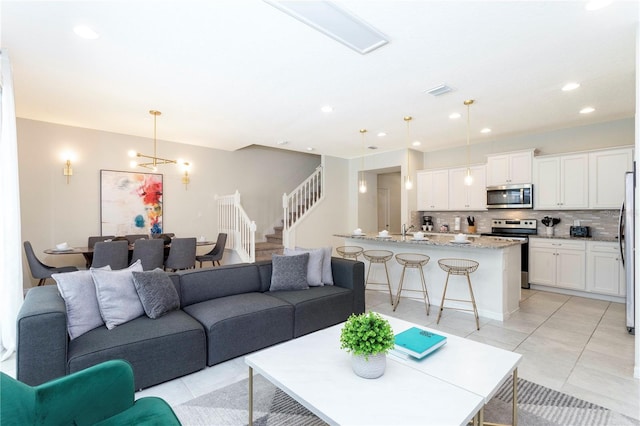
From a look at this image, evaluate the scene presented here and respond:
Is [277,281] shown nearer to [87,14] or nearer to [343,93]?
[343,93]

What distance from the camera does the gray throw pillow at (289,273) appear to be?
359 centimetres

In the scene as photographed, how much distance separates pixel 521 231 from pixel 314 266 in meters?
4.26

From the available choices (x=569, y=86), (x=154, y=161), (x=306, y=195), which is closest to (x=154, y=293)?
(x=154, y=161)

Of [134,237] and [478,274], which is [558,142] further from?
[134,237]

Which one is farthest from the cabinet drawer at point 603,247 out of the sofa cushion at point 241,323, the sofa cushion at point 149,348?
the sofa cushion at point 149,348

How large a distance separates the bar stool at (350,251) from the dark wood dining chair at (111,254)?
3171mm

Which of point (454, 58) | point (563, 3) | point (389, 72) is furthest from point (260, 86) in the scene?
point (563, 3)

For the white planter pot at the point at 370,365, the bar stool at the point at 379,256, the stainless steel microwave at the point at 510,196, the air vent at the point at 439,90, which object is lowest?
the white planter pot at the point at 370,365

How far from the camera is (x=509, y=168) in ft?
18.8

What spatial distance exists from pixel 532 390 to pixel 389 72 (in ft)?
10.00

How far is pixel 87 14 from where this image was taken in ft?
7.52

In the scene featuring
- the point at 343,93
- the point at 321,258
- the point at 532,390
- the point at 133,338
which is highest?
the point at 343,93

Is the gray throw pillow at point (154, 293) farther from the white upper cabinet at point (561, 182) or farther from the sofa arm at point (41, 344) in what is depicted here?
the white upper cabinet at point (561, 182)

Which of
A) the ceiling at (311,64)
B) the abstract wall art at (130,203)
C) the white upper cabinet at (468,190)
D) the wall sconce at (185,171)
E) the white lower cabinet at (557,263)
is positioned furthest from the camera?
the wall sconce at (185,171)
